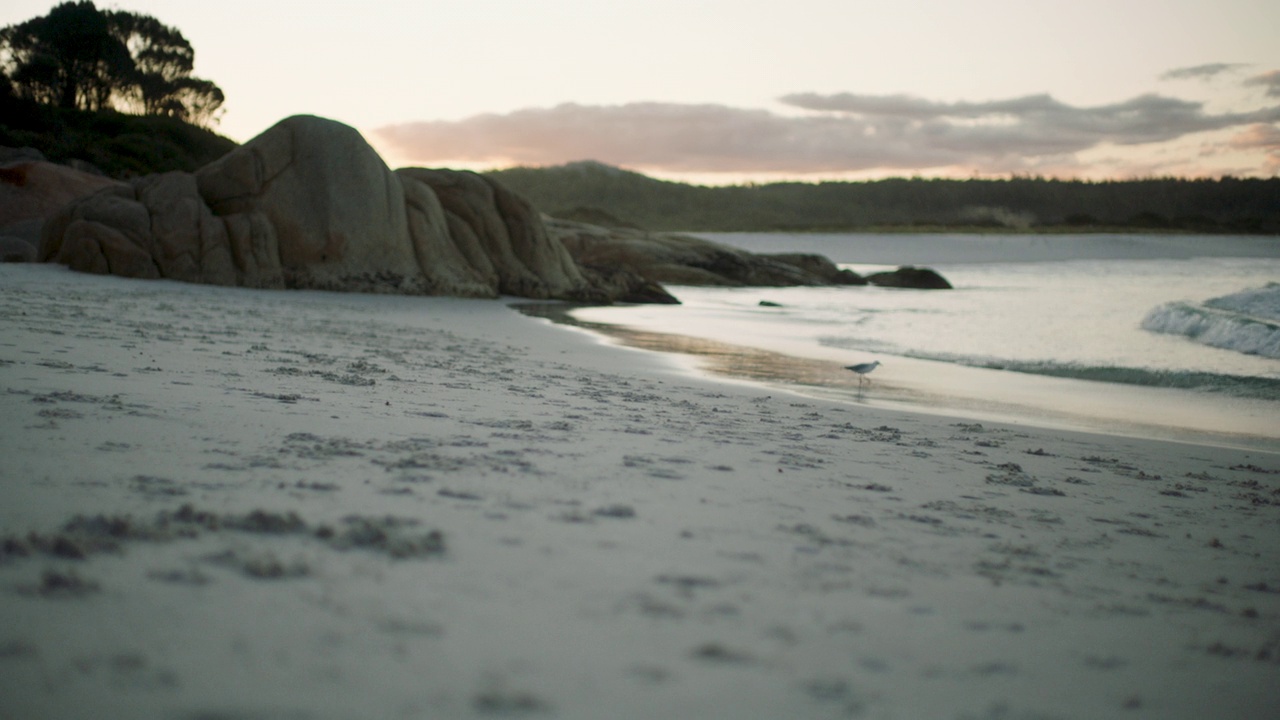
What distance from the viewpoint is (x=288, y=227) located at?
1432 cm

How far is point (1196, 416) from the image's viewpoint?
664cm

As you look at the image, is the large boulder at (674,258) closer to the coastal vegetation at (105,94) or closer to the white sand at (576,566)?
the coastal vegetation at (105,94)

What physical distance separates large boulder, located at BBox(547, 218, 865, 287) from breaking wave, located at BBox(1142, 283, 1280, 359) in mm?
15260

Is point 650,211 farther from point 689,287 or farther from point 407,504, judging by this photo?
point 407,504

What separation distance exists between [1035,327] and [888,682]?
14002 millimetres

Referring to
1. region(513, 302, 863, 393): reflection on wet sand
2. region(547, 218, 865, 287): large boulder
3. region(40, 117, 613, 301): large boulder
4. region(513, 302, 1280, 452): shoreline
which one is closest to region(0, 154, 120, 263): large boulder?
region(40, 117, 613, 301): large boulder

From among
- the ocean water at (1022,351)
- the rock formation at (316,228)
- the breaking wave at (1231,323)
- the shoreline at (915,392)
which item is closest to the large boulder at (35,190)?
the rock formation at (316,228)

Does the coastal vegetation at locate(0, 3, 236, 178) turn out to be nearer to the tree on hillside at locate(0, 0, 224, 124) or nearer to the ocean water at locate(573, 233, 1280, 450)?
the tree on hillside at locate(0, 0, 224, 124)

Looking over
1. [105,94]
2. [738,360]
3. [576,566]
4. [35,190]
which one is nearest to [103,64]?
[105,94]

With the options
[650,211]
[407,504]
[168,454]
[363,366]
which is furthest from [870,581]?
[650,211]

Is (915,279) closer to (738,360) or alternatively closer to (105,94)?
(738,360)

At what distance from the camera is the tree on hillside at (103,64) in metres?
40.1

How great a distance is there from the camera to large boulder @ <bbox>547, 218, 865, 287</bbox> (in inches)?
1145

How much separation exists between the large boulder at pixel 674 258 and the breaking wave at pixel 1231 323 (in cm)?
1526
